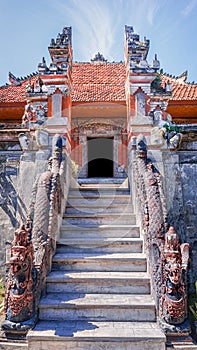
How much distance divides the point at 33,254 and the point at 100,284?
1071 mm

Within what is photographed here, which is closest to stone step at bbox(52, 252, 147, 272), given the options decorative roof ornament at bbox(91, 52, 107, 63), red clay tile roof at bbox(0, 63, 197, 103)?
red clay tile roof at bbox(0, 63, 197, 103)

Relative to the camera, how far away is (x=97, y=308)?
157 inches

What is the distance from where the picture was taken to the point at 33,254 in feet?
13.8

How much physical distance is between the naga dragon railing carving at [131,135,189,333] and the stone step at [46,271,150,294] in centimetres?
27

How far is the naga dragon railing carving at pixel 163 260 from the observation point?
373cm

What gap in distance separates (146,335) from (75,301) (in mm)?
1040

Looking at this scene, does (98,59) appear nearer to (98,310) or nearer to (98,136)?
(98,136)

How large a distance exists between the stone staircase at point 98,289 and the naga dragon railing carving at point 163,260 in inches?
8.8

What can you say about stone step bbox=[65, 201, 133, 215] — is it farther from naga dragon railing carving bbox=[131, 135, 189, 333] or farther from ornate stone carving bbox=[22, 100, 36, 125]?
ornate stone carving bbox=[22, 100, 36, 125]

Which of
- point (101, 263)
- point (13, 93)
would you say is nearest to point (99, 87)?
point (13, 93)

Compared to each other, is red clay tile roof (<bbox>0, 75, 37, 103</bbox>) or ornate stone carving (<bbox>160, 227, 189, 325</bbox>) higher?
red clay tile roof (<bbox>0, 75, 37, 103</bbox>)

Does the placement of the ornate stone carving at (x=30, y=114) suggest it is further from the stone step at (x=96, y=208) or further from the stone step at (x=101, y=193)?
the stone step at (x=96, y=208)

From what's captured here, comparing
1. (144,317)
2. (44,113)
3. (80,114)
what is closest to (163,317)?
(144,317)

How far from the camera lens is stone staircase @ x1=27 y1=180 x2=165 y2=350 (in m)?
3.55
